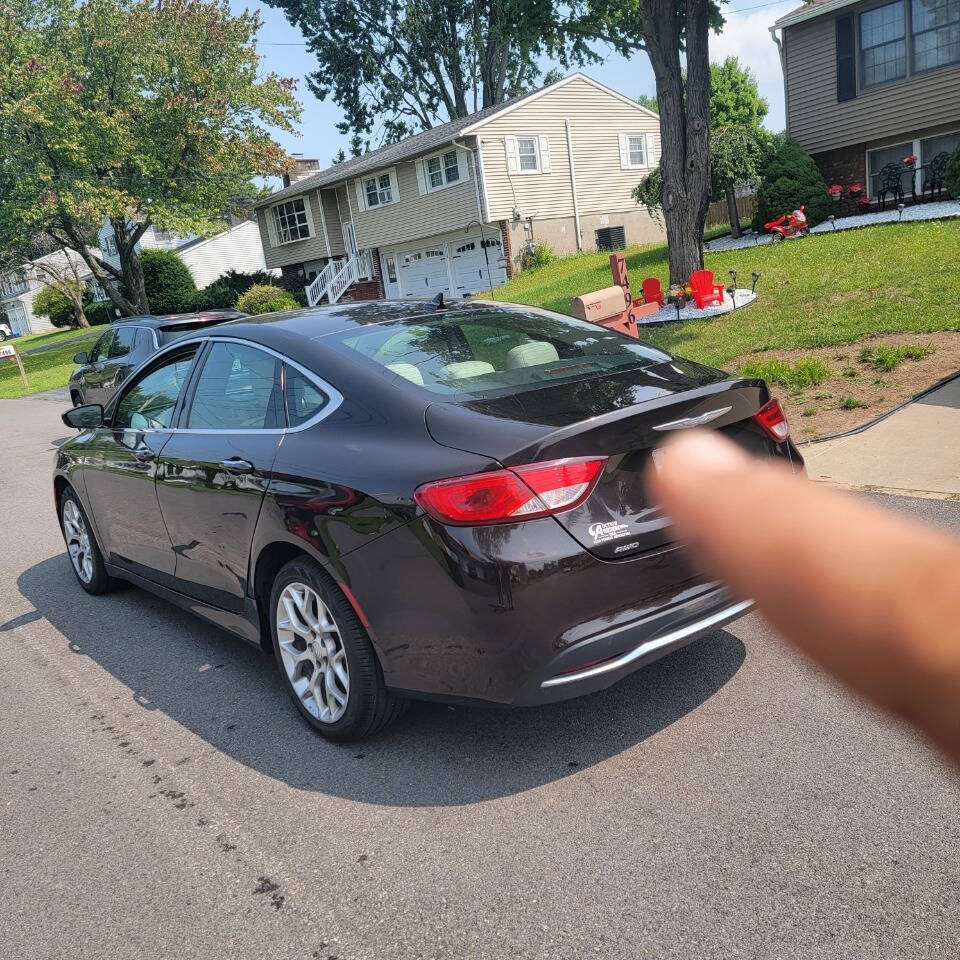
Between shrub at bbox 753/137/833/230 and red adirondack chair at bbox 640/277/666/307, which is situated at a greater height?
shrub at bbox 753/137/833/230

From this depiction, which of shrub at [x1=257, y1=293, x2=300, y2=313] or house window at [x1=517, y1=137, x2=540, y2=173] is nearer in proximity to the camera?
house window at [x1=517, y1=137, x2=540, y2=173]

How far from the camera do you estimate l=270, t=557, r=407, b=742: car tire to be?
3.32m

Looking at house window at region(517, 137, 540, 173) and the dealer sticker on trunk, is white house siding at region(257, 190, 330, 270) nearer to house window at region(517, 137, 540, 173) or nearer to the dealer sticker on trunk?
house window at region(517, 137, 540, 173)

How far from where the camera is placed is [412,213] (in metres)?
32.9

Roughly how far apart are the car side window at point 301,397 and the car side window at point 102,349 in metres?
8.92

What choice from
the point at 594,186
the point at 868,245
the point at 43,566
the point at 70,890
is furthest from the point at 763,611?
the point at 594,186

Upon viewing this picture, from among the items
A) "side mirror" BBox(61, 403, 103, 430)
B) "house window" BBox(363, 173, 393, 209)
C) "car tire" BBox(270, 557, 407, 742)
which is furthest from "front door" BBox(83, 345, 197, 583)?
"house window" BBox(363, 173, 393, 209)

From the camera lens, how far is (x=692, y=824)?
279 centimetres

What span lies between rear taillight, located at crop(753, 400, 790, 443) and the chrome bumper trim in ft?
2.31

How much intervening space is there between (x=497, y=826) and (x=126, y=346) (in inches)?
385

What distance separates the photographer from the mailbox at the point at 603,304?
937 cm

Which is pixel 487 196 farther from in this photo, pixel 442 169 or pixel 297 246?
pixel 297 246

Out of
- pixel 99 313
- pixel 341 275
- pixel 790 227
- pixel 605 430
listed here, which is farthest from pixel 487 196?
pixel 99 313

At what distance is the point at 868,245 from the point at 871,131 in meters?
7.42
